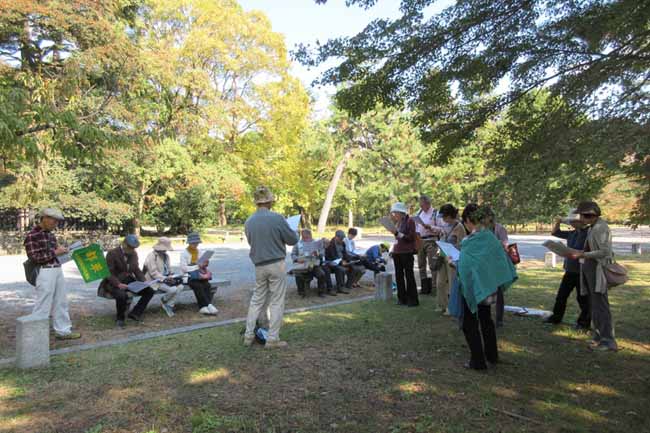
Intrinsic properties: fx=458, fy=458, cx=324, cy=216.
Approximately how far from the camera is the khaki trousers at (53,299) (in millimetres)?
5676

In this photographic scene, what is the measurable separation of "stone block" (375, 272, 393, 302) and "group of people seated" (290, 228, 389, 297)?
1.16 m

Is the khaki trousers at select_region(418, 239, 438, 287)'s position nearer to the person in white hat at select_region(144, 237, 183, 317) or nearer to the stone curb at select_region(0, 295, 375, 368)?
the stone curb at select_region(0, 295, 375, 368)

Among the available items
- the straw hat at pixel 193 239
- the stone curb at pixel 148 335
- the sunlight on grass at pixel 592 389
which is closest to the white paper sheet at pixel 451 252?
the sunlight on grass at pixel 592 389

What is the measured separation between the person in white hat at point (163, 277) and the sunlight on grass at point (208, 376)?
3085 millimetres

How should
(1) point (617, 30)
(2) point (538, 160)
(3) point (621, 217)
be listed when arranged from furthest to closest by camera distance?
(3) point (621, 217) < (1) point (617, 30) < (2) point (538, 160)

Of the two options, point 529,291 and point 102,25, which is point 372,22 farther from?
point 102,25

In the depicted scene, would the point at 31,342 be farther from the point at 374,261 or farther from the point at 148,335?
the point at 374,261

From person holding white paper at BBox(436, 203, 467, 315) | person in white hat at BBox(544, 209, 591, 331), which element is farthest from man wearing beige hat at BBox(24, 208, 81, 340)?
person in white hat at BBox(544, 209, 591, 331)

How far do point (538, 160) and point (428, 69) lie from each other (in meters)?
2.06

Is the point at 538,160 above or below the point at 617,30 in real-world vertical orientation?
below

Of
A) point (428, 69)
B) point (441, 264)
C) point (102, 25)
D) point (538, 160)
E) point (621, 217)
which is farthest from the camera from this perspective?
point (102, 25)

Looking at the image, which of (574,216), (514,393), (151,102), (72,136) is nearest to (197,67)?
(151,102)

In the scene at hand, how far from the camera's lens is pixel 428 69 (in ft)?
19.1

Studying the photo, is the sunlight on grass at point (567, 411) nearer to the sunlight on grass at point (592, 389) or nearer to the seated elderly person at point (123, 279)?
the sunlight on grass at point (592, 389)
